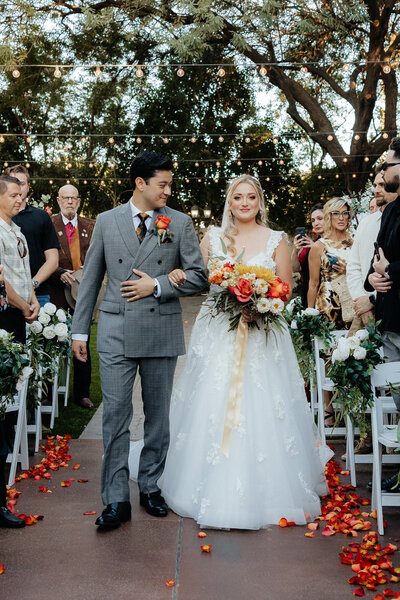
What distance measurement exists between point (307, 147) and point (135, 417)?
86.3 ft

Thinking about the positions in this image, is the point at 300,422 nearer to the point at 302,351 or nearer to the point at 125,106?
the point at 302,351

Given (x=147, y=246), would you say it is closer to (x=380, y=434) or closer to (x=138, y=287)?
(x=138, y=287)

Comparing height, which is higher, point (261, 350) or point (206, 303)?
point (206, 303)

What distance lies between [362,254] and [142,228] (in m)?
2.04

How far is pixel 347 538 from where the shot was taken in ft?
12.6

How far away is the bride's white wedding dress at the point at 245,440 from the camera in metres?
4.00

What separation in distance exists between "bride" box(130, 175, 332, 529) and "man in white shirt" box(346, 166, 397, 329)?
0.83 metres

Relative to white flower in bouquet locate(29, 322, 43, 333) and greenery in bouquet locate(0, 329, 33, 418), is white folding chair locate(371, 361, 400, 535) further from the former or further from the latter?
white flower in bouquet locate(29, 322, 43, 333)

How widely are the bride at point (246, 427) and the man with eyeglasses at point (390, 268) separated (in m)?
0.63

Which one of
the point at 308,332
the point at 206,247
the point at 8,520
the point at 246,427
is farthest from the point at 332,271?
the point at 8,520

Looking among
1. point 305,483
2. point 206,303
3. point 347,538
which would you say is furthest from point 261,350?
point 347,538

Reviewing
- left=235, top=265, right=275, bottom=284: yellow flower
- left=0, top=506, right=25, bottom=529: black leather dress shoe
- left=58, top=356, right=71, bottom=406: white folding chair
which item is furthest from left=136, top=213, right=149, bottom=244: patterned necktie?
left=58, top=356, right=71, bottom=406: white folding chair

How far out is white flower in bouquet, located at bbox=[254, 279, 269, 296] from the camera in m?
4.13

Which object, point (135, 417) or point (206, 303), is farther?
point (135, 417)
